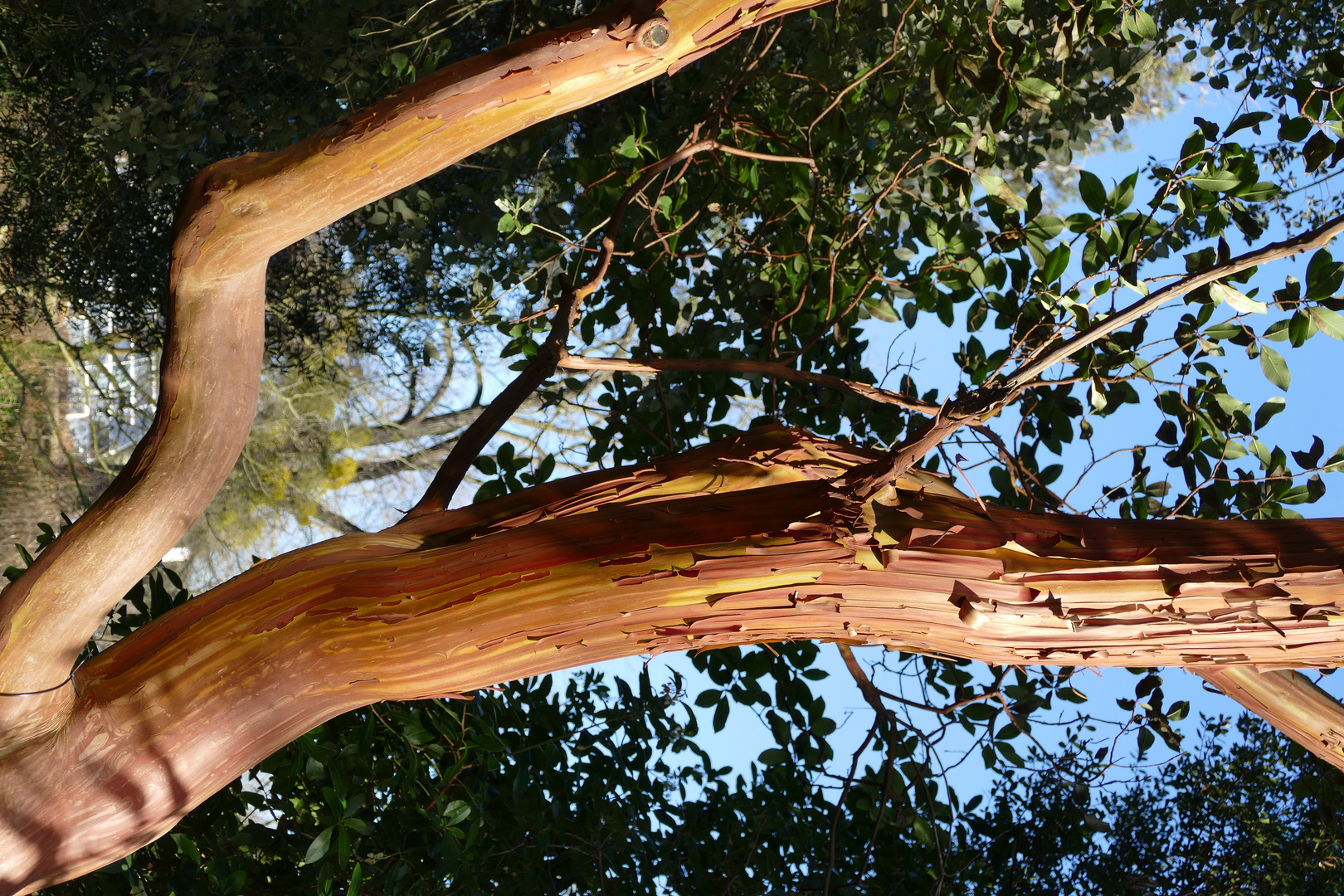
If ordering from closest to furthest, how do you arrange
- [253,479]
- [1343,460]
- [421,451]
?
1. [1343,460]
2. [253,479]
3. [421,451]

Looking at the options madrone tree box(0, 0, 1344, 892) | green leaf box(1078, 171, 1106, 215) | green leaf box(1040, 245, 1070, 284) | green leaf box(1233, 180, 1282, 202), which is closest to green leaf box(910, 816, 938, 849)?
madrone tree box(0, 0, 1344, 892)

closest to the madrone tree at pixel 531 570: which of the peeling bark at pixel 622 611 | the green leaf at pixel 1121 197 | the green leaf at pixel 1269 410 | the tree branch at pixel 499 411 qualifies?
the peeling bark at pixel 622 611

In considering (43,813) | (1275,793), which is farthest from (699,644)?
(1275,793)

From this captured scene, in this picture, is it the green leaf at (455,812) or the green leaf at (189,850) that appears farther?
the green leaf at (455,812)

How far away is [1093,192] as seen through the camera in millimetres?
1839

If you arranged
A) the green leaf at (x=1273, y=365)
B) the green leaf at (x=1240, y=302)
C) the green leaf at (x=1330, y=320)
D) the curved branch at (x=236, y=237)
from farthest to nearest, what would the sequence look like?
the green leaf at (x=1273, y=365), the green leaf at (x=1330, y=320), the green leaf at (x=1240, y=302), the curved branch at (x=236, y=237)

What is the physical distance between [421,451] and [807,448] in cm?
676

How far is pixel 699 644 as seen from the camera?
121 cm

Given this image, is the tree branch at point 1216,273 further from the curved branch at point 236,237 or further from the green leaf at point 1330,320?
the curved branch at point 236,237

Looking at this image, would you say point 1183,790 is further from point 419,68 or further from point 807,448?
point 419,68

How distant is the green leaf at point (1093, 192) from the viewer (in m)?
1.81

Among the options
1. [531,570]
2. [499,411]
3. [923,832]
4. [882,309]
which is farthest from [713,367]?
[923,832]

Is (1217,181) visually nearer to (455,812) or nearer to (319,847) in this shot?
(455,812)

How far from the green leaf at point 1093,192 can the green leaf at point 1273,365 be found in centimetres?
44
